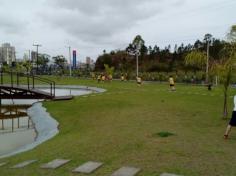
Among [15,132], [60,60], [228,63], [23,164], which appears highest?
[60,60]

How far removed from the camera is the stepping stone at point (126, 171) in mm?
5812

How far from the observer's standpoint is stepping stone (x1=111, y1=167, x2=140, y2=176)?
5.81 metres

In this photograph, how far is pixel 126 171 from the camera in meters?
5.95

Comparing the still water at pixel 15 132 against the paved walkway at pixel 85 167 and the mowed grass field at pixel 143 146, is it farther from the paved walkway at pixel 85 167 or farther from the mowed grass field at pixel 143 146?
the paved walkway at pixel 85 167

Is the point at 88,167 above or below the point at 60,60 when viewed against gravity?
below

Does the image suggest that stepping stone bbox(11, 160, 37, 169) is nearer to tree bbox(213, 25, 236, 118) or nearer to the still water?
the still water

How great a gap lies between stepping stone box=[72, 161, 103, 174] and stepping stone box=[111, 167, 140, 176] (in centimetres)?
47

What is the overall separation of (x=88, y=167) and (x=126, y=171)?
0.76 meters

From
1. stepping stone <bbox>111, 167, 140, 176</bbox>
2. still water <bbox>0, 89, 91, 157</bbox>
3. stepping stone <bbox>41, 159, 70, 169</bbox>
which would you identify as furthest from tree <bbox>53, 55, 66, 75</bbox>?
stepping stone <bbox>111, 167, 140, 176</bbox>

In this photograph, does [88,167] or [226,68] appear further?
[226,68]

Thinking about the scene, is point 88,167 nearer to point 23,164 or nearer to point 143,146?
point 23,164

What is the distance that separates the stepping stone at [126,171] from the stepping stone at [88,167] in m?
0.47

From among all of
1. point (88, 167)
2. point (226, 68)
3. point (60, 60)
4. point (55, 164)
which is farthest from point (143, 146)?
point (60, 60)

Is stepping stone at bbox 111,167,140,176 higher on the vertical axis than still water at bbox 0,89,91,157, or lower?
higher
